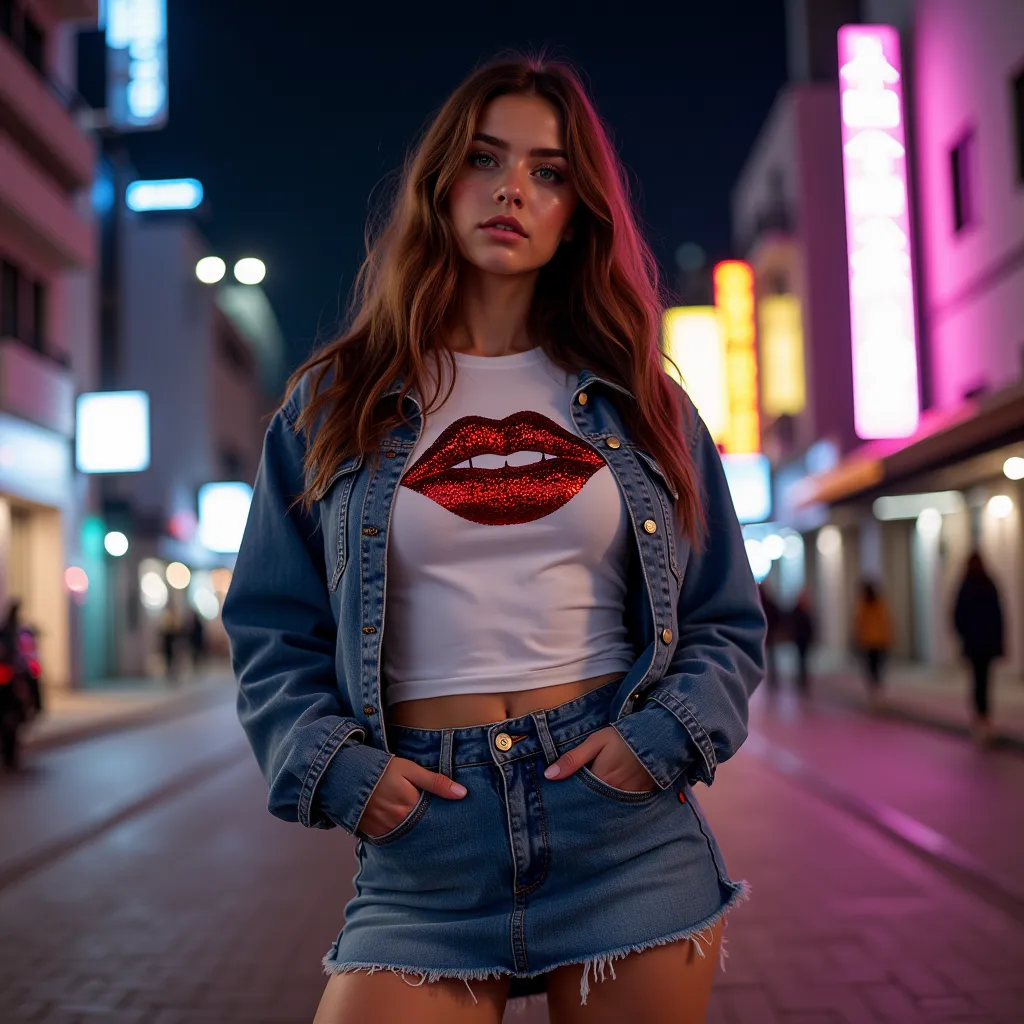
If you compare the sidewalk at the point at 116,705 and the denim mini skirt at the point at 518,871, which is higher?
the denim mini skirt at the point at 518,871

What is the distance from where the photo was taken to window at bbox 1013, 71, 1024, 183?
726 inches

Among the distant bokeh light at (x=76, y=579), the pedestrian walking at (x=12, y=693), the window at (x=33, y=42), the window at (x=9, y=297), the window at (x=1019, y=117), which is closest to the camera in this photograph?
the pedestrian walking at (x=12, y=693)

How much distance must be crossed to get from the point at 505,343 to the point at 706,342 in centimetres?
3606

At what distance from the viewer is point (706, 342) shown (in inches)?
1486

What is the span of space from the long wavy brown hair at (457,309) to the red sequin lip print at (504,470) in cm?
9

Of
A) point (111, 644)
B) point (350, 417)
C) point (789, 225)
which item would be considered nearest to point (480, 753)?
point (350, 417)

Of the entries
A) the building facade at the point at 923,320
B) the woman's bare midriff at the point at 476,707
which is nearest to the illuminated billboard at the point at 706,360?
the building facade at the point at 923,320

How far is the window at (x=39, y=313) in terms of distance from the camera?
941 inches

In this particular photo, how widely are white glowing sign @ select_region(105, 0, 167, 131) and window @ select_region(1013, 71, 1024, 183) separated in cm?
1929

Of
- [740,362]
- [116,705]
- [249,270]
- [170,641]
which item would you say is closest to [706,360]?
[740,362]

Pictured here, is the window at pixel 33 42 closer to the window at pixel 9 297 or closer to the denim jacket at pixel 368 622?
the window at pixel 9 297

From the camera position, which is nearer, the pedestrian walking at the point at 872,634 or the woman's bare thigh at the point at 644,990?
the woman's bare thigh at the point at 644,990

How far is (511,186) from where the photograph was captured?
228 centimetres

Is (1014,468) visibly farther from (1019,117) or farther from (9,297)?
(9,297)
